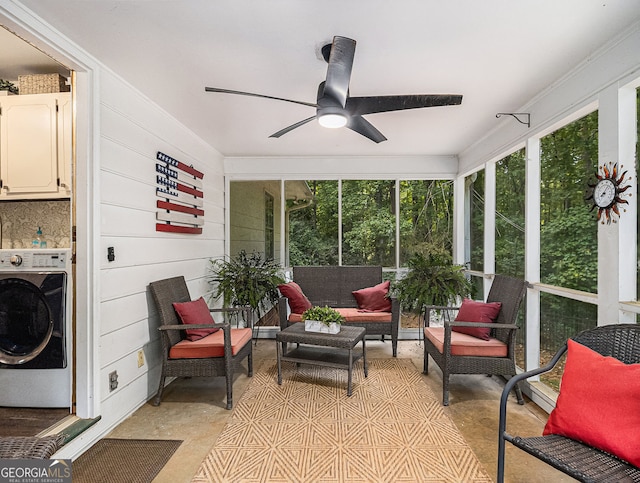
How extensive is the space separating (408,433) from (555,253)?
6.23ft

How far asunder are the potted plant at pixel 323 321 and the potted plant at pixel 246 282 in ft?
3.54

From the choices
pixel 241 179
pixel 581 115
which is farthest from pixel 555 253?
pixel 241 179

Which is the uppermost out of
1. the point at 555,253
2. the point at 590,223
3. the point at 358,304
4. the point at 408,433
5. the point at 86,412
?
the point at 590,223

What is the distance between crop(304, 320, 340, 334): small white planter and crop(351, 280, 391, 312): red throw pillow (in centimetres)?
114

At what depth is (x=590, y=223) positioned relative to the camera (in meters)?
2.58

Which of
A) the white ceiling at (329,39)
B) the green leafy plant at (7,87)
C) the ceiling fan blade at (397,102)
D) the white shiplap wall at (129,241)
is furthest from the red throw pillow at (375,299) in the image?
the green leafy plant at (7,87)

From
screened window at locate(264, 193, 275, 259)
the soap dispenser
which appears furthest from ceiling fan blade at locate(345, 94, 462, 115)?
screened window at locate(264, 193, 275, 259)

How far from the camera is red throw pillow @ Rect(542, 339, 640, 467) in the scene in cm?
150

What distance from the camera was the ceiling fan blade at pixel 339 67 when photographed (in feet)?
5.78

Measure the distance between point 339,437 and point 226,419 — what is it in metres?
0.87

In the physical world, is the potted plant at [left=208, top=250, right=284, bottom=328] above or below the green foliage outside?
below

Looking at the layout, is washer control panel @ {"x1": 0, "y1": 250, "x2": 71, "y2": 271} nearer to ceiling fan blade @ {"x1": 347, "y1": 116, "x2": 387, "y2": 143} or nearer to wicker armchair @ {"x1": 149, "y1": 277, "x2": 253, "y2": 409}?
wicker armchair @ {"x1": 149, "y1": 277, "x2": 253, "y2": 409}

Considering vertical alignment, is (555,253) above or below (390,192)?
below

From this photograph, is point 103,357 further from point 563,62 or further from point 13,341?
point 563,62
